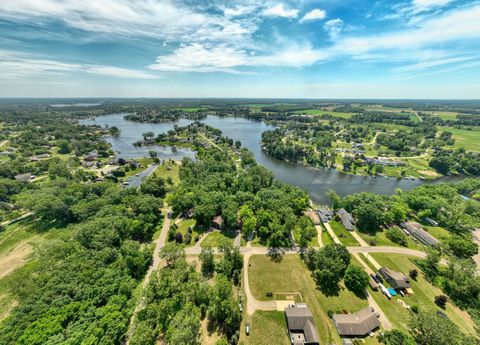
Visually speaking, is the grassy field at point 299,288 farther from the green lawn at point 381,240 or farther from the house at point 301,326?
the green lawn at point 381,240

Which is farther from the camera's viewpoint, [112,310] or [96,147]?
[96,147]

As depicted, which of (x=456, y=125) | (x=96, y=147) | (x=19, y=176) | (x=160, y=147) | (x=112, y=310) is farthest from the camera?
(x=456, y=125)

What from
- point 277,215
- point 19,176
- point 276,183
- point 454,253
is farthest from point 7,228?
point 454,253

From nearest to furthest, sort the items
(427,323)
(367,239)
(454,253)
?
(427,323)
(454,253)
(367,239)

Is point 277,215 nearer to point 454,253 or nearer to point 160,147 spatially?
point 454,253

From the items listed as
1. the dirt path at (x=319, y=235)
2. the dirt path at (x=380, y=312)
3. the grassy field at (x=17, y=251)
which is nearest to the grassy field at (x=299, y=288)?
the dirt path at (x=380, y=312)
